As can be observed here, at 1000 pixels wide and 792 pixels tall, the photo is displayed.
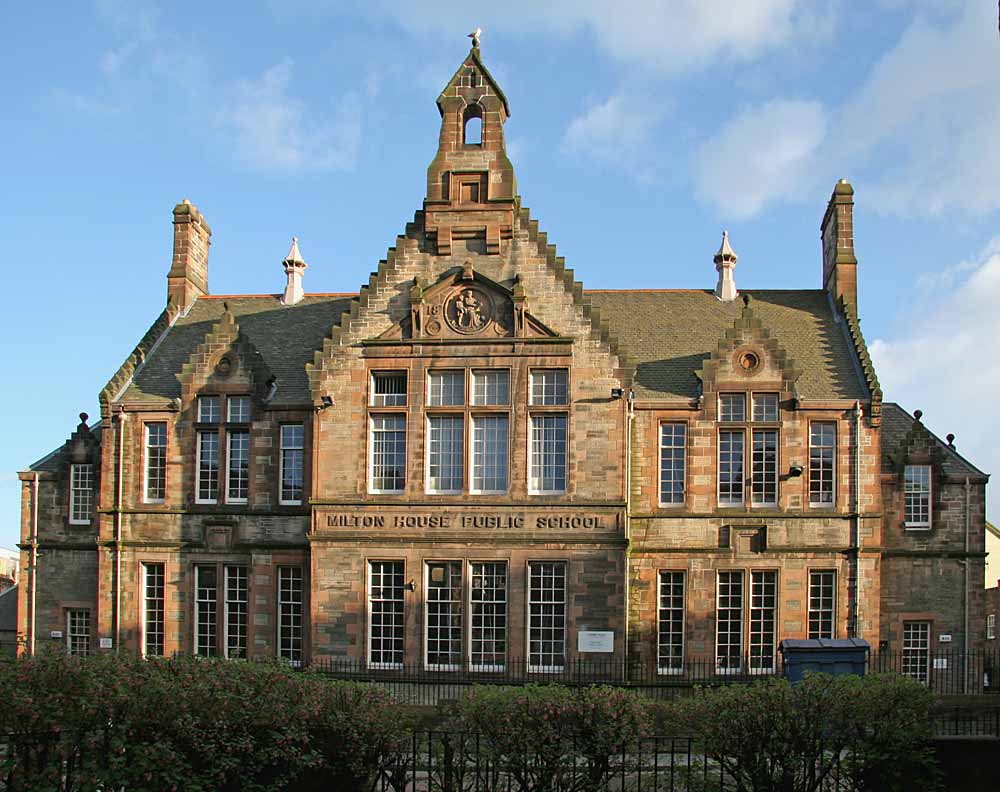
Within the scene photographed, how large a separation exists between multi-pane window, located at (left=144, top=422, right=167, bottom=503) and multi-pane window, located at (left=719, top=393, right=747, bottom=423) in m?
17.4

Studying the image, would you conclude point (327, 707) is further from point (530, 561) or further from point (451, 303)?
point (451, 303)

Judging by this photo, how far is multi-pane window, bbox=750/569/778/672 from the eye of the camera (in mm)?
34125

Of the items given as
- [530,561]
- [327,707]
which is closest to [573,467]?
[530,561]

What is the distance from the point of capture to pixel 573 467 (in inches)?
1316

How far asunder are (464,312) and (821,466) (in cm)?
1163

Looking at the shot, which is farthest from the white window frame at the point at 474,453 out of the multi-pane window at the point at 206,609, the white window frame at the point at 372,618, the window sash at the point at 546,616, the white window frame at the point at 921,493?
the white window frame at the point at 921,493

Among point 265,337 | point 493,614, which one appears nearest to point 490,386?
point 493,614

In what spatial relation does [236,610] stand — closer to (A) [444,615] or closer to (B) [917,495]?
(A) [444,615]

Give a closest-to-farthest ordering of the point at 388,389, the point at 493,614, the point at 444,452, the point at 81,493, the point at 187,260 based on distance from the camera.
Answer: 1. the point at 493,614
2. the point at 444,452
3. the point at 388,389
4. the point at 81,493
5. the point at 187,260

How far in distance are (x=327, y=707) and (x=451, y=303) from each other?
16.1 metres

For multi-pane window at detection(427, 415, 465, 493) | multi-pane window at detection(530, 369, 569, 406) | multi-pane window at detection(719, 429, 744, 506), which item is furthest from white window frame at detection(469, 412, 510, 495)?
multi-pane window at detection(719, 429, 744, 506)

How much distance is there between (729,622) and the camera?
34.5 m

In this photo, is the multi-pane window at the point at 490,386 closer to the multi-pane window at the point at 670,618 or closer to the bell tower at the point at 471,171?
the bell tower at the point at 471,171

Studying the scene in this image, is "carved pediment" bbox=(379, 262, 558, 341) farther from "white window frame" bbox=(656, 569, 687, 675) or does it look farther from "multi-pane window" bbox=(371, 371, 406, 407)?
"white window frame" bbox=(656, 569, 687, 675)
